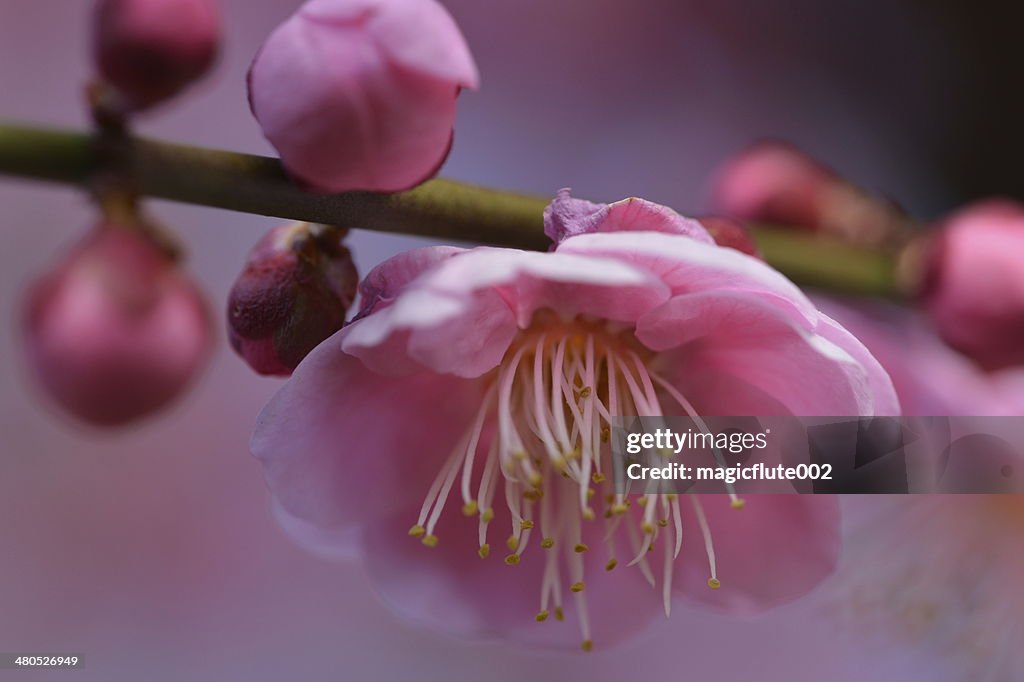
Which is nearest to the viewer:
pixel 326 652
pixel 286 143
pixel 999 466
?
pixel 286 143

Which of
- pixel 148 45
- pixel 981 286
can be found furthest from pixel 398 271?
pixel 981 286

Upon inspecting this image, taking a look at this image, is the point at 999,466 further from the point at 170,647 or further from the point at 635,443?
the point at 170,647

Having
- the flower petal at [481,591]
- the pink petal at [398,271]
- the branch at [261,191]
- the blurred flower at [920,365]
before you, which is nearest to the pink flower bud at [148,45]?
the branch at [261,191]

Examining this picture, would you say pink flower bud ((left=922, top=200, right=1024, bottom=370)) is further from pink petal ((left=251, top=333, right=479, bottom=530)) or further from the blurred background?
pink petal ((left=251, top=333, right=479, bottom=530))

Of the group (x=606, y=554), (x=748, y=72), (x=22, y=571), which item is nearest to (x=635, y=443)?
(x=606, y=554)

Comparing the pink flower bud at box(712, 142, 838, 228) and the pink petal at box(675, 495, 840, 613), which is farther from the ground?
the pink flower bud at box(712, 142, 838, 228)

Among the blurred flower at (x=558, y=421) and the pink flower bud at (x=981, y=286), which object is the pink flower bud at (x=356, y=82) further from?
the pink flower bud at (x=981, y=286)

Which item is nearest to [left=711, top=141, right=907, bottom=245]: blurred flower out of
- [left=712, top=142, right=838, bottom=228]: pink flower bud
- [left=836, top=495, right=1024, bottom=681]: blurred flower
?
[left=712, top=142, right=838, bottom=228]: pink flower bud

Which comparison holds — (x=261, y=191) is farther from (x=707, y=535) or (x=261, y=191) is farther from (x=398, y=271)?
(x=707, y=535)
